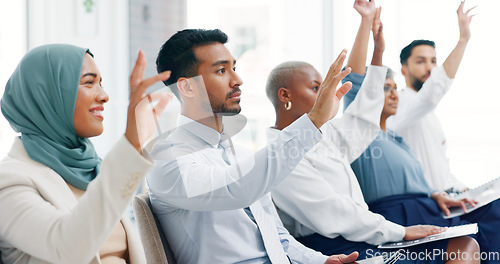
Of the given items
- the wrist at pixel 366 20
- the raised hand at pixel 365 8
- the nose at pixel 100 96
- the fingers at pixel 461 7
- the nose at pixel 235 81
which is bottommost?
the nose at pixel 100 96

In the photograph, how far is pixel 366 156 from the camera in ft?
5.88

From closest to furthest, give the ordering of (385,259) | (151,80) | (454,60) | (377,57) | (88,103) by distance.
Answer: (151,80) < (88,103) < (385,259) < (377,57) < (454,60)

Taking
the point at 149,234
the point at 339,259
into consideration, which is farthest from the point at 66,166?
the point at 339,259

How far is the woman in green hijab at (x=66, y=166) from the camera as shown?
2.77 feet

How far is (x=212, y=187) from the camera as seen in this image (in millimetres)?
1087

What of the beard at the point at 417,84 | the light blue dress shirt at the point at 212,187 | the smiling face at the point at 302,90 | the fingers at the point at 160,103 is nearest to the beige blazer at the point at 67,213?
the fingers at the point at 160,103

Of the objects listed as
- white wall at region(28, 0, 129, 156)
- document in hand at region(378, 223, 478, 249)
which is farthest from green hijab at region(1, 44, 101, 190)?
white wall at region(28, 0, 129, 156)

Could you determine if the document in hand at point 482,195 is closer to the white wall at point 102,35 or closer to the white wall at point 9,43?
the white wall at point 102,35

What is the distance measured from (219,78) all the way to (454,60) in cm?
127

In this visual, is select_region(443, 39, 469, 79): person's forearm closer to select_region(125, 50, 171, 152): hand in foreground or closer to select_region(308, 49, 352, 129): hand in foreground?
select_region(308, 49, 352, 129): hand in foreground

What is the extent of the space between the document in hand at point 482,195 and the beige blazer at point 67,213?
130 cm

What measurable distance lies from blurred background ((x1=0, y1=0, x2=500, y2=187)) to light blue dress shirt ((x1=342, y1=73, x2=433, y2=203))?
2.27 ft

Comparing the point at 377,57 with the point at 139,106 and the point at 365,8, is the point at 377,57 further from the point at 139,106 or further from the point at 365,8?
the point at 139,106

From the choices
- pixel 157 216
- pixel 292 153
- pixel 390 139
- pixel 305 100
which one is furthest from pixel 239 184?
pixel 390 139
